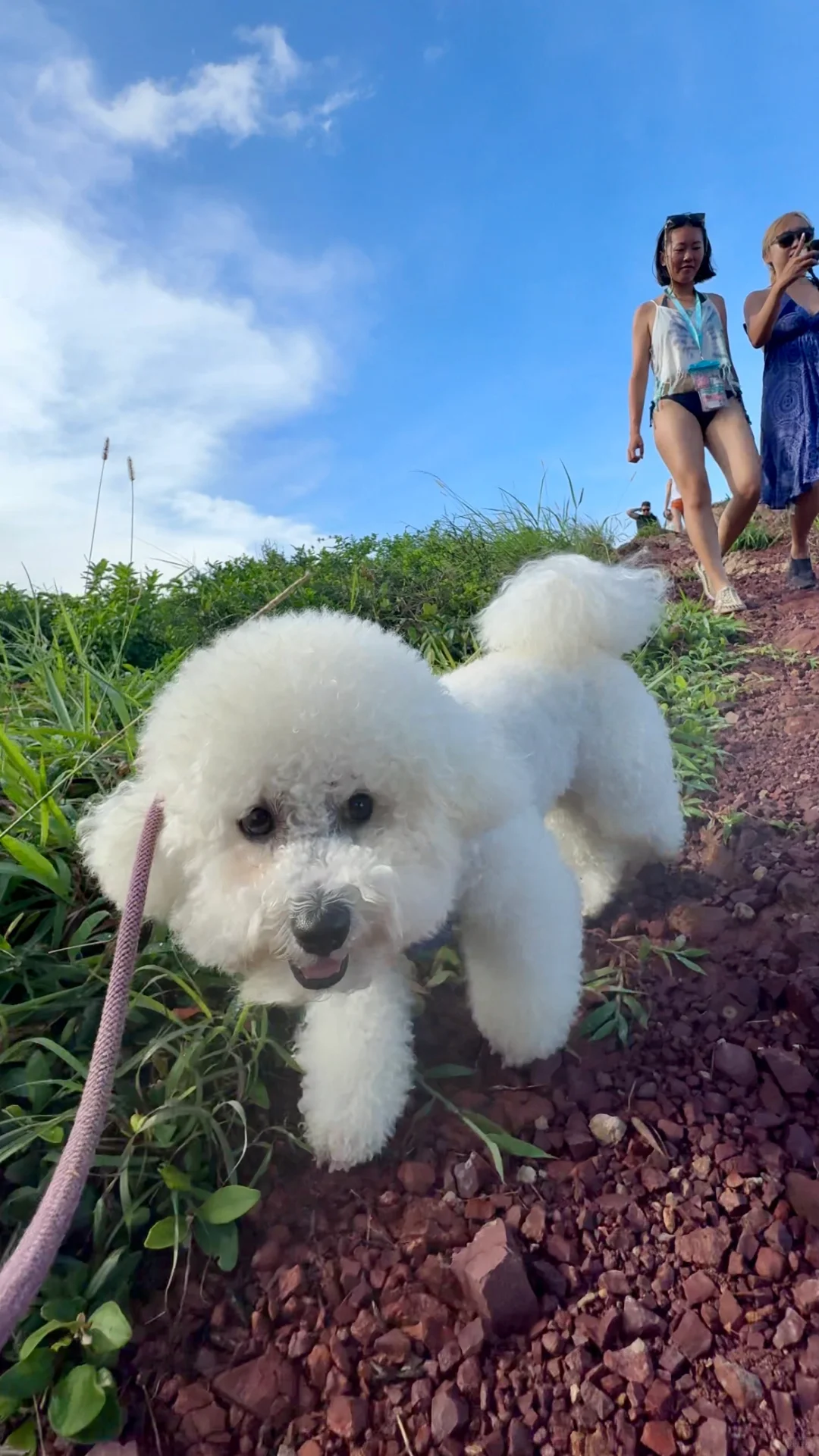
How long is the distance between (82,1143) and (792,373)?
6626 mm

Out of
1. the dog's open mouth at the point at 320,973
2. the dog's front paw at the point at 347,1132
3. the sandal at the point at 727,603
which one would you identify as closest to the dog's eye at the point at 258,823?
the dog's open mouth at the point at 320,973


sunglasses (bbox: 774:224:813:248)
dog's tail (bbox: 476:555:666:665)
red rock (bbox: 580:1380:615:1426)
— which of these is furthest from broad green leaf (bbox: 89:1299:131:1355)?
sunglasses (bbox: 774:224:813:248)

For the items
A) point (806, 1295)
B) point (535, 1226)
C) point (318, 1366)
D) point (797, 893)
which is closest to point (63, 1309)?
Result: point (318, 1366)

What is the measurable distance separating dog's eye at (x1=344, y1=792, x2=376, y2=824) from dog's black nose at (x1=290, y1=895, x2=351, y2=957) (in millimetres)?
230

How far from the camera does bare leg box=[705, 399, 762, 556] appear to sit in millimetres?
5527

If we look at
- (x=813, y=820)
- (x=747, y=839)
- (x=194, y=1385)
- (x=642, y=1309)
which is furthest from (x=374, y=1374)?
(x=813, y=820)

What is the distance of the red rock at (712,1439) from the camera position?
4.29 ft

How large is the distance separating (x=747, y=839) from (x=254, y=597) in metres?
3.53

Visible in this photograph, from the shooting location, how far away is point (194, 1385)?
1499mm

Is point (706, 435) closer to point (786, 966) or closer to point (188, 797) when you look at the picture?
point (786, 966)

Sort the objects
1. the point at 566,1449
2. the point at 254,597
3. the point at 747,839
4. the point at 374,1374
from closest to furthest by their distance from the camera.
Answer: the point at 566,1449 → the point at 374,1374 → the point at 747,839 → the point at 254,597

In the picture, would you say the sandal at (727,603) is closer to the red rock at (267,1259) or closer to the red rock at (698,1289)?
the red rock at (698,1289)

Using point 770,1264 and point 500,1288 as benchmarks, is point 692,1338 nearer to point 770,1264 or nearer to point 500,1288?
point 770,1264

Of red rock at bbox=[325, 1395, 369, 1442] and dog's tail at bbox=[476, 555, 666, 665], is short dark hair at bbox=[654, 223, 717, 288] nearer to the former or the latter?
dog's tail at bbox=[476, 555, 666, 665]
